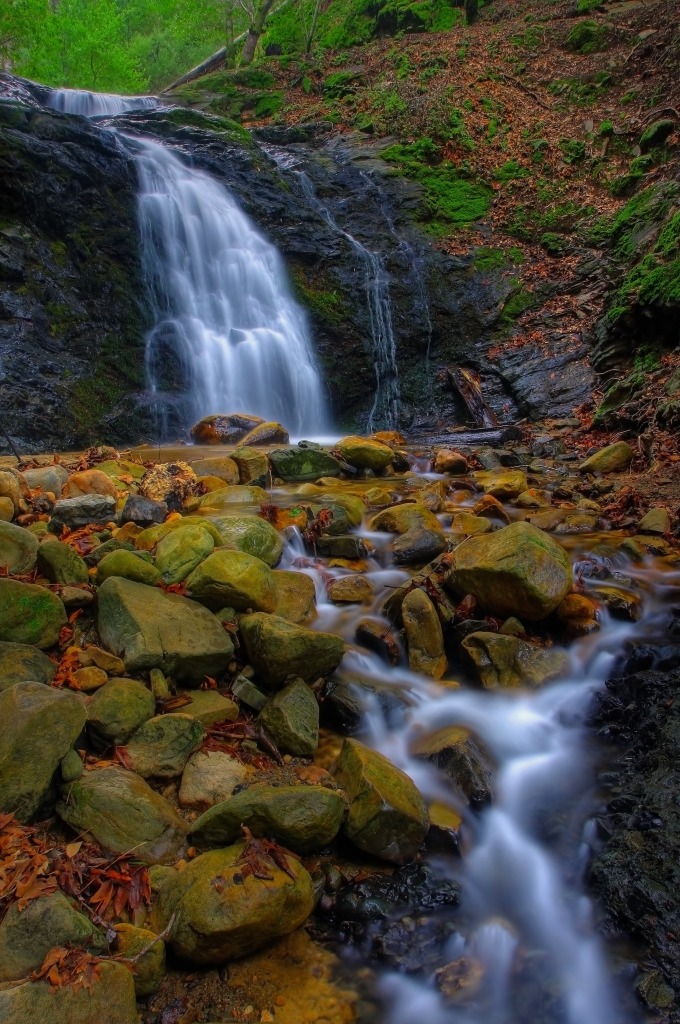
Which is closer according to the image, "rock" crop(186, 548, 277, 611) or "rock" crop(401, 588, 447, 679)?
"rock" crop(186, 548, 277, 611)

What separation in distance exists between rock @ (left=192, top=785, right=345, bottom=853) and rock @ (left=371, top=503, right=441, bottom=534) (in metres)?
3.18

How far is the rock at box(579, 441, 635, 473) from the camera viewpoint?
25.2 feet

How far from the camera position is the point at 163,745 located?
277cm

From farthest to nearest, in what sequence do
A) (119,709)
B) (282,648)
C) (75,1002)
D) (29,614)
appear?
(282,648)
(29,614)
(119,709)
(75,1002)

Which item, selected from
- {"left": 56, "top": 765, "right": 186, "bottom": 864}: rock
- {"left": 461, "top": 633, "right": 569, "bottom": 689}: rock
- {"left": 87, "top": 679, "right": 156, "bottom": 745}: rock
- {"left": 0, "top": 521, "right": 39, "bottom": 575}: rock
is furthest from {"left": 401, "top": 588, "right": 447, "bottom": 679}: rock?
{"left": 0, "top": 521, "right": 39, "bottom": 575}: rock

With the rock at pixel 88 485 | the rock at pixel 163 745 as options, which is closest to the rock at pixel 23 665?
the rock at pixel 163 745

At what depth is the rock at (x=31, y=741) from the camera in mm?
2203

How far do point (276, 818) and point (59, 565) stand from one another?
2030 millimetres

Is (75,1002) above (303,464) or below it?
below

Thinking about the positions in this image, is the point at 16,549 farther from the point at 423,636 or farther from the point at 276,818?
the point at 423,636

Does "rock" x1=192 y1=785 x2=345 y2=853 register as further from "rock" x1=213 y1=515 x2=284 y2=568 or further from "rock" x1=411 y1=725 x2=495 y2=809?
"rock" x1=213 y1=515 x2=284 y2=568

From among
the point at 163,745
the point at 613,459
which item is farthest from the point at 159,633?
the point at 613,459

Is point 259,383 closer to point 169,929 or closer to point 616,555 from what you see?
point 616,555

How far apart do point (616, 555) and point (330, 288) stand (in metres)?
10.5
